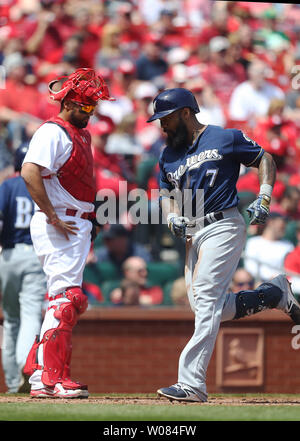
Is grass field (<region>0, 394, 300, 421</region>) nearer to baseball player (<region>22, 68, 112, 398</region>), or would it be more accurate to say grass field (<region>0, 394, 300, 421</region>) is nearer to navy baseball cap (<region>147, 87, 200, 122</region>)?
baseball player (<region>22, 68, 112, 398</region>)

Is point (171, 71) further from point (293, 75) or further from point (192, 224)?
point (192, 224)

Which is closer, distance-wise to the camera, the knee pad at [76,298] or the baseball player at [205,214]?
the baseball player at [205,214]

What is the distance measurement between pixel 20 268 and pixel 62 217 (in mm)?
1973

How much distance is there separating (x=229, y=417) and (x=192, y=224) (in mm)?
1372

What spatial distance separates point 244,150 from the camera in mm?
5715

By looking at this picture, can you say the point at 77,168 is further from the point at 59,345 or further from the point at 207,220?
the point at 59,345

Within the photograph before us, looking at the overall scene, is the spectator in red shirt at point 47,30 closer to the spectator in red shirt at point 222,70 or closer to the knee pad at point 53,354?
the spectator in red shirt at point 222,70

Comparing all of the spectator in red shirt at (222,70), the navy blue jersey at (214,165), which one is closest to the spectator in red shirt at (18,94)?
the spectator in red shirt at (222,70)

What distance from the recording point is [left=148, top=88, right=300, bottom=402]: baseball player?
18.2ft

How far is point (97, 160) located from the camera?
1085 cm

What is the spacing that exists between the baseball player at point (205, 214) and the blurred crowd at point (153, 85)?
3.62 meters

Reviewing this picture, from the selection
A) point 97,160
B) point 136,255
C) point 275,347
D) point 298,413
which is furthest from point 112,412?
point 97,160

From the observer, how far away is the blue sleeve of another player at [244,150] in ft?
18.7

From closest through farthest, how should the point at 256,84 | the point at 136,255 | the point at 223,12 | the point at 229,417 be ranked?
the point at 229,417 → the point at 136,255 → the point at 256,84 → the point at 223,12
